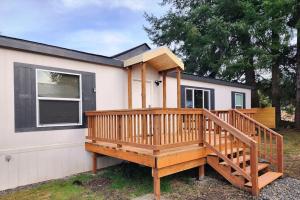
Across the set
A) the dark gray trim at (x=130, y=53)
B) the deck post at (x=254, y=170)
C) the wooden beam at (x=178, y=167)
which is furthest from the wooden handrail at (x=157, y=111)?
the dark gray trim at (x=130, y=53)

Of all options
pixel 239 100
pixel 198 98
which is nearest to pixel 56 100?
pixel 198 98

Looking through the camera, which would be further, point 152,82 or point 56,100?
point 152,82

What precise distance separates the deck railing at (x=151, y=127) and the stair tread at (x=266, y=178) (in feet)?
4.45

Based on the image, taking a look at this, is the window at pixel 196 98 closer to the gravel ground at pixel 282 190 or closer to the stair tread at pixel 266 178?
the stair tread at pixel 266 178

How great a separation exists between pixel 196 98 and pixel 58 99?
5683 mm

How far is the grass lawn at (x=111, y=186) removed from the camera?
4.68m

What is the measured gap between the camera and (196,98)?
981 cm

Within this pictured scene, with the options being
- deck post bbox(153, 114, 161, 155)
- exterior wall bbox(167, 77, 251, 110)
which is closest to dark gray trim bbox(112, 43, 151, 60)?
exterior wall bbox(167, 77, 251, 110)

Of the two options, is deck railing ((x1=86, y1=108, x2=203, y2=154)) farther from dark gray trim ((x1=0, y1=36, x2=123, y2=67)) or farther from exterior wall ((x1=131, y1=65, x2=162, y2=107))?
exterior wall ((x1=131, y1=65, x2=162, y2=107))

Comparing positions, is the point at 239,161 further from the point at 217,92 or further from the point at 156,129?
the point at 217,92

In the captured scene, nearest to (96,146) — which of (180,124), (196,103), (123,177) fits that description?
(123,177)

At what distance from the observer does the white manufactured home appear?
5.05 meters

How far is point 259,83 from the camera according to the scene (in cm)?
1700

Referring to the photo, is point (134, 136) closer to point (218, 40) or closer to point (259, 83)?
point (218, 40)
